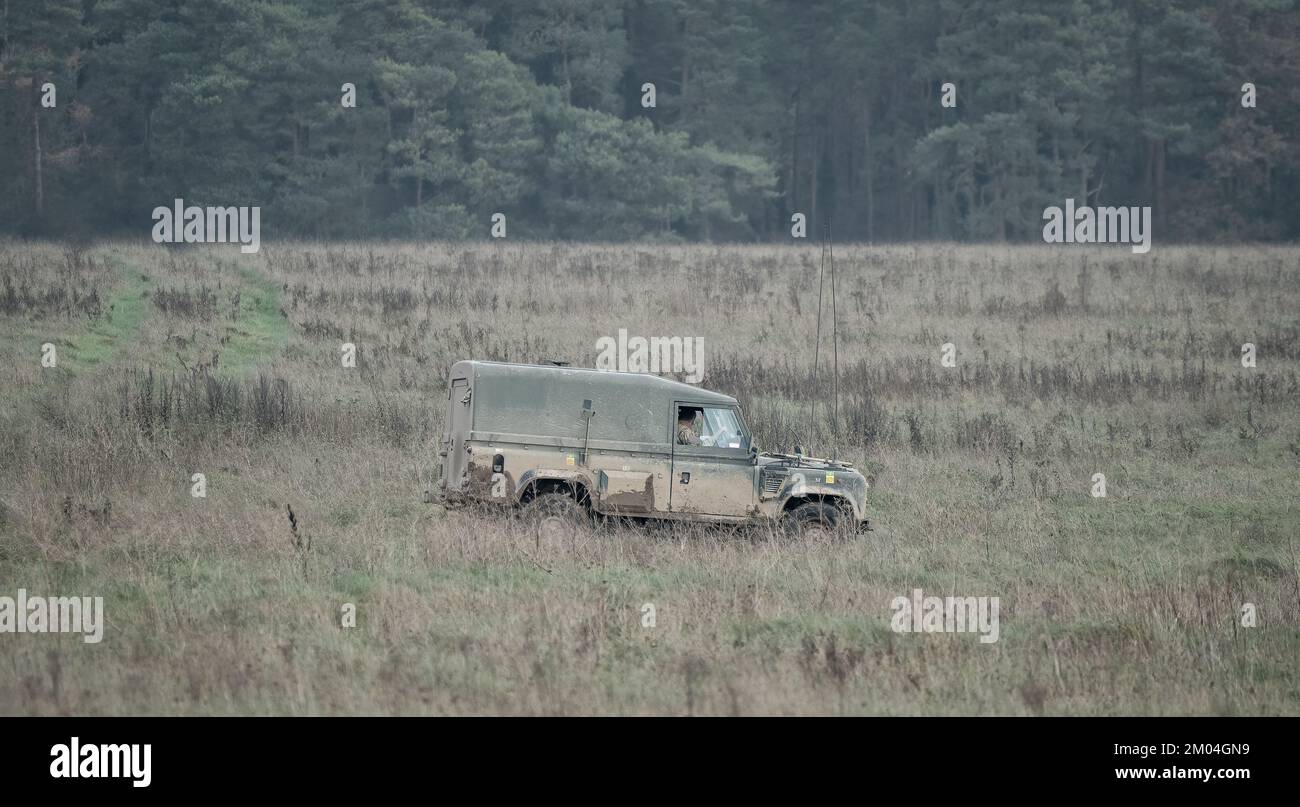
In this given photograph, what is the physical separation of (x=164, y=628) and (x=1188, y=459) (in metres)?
14.6

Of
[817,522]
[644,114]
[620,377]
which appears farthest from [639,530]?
[644,114]

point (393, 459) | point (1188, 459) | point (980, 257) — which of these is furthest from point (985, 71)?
point (393, 459)

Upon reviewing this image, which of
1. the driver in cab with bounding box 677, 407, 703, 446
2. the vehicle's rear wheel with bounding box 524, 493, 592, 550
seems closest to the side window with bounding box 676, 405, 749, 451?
the driver in cab with bounding box 677, 407, 703, 446

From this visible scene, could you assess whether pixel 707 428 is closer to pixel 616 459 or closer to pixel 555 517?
pixel 616 459

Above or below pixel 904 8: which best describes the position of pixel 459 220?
below

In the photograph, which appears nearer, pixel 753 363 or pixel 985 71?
pixel 753 363

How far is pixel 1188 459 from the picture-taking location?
65.1 feet

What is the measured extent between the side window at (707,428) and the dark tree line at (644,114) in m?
41.5

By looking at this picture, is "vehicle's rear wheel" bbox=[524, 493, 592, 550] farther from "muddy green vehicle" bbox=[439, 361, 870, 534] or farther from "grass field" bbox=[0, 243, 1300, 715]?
"grass field" bbox=[0, 243, 1300, 715]

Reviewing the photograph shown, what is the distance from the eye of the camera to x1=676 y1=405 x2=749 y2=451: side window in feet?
46.0

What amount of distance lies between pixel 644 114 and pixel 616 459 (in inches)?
2398

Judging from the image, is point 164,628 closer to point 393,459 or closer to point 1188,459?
point 393,459

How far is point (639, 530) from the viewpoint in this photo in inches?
548

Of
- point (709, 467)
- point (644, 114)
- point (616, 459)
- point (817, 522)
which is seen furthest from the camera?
point (644, 114)
